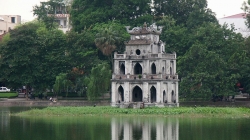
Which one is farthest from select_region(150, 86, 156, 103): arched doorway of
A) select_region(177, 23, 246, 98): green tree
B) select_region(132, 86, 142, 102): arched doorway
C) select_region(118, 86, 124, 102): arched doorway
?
select_region(177, 23, 246, 98): green tree

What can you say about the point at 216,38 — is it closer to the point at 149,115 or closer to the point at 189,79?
the point at 189,79

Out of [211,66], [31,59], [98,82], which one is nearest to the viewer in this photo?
[98,82]

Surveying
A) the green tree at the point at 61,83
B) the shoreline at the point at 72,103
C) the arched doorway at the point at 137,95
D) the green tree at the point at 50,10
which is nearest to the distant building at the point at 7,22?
the green tree at the point at 50,10

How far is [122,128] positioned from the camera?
208ft

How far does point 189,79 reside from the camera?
9644cm

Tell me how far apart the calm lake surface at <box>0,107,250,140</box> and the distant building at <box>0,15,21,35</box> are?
2839 inches

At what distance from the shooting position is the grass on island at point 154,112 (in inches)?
2928

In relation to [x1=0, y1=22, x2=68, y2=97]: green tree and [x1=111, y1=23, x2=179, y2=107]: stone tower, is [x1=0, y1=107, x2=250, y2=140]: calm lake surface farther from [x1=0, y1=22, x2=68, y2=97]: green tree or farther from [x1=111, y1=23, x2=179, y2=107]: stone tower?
[x1=0, y1=22, x2=68, y2=97]: green tree

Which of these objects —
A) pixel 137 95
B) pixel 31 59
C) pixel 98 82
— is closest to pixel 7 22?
pixel 31 59

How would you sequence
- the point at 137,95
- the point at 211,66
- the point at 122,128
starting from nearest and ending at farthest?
the point at 122,128 < the point at 137,95 < the point at 211,66

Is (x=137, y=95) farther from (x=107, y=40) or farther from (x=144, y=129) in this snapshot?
(x=144, y=129)

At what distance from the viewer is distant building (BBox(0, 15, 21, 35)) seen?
14500 centimetres

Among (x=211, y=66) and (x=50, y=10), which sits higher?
(x=50, y=10)

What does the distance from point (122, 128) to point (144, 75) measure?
69.7 feet
